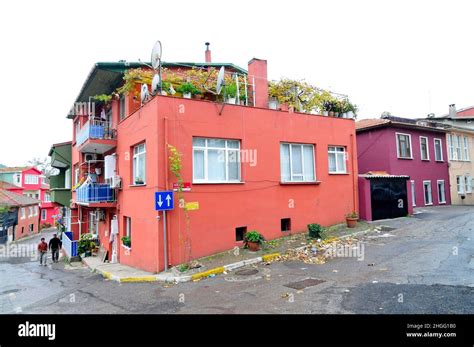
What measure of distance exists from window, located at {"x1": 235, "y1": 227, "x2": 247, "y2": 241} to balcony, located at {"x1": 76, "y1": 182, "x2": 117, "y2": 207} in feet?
22.7

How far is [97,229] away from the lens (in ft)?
66.6

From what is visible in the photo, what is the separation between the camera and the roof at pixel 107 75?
1453cm

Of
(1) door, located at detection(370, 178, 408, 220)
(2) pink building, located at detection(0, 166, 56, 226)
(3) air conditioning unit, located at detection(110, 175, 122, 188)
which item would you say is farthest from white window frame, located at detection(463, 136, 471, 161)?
(2) pink building, located at detection(0, 166, 56, 226)

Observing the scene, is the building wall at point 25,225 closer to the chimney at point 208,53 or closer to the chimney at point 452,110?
the chimney at point 208,53

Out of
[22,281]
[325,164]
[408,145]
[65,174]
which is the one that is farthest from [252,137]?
[65,174]

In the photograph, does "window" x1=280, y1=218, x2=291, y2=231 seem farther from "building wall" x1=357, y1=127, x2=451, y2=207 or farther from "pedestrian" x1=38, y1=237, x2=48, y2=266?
"pedestrian" x1=38, y1=237, x2=48, y2=266

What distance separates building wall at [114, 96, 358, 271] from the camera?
35.9 feet

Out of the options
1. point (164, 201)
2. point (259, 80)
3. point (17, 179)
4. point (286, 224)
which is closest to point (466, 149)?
point (286, 224)

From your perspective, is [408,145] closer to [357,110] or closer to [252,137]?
[357,110]

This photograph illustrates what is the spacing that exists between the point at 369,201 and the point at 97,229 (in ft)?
55.4

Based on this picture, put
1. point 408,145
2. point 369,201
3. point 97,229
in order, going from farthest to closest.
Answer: point 408,145
point 97,229
point 369,201

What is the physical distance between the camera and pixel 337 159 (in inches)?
624

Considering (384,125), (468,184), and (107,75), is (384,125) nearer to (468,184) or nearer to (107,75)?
(468,184)

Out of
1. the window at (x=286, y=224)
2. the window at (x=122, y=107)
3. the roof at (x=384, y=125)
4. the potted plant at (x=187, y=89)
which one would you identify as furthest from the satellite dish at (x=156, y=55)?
the roof at (x=384, y=125)
